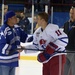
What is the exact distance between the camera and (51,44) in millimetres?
2748

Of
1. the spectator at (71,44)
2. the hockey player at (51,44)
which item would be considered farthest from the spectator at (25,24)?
the hockey player at (51,44)

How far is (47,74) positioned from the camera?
9.45 feet

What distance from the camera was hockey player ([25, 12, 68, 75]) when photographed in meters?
2.72

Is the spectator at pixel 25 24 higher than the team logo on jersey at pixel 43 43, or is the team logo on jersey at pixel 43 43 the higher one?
the team logo on jersey at pixel 43 43

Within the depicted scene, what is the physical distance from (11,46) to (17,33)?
0.19 m

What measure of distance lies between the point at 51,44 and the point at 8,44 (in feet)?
1.32

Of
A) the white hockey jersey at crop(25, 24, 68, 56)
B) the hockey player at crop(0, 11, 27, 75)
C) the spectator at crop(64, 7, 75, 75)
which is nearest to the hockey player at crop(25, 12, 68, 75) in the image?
the white hockey jersey at crop(25, 24, 68, 56)

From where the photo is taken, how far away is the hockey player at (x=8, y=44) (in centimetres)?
263

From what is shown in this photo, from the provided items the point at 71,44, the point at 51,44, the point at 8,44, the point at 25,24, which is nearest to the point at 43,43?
the point at 51,44

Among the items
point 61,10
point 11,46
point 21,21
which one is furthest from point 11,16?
point 61,10

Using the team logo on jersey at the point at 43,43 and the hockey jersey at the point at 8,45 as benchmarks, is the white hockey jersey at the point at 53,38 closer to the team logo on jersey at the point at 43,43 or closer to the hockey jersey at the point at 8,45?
the team logo on jersey at the point at 43,43

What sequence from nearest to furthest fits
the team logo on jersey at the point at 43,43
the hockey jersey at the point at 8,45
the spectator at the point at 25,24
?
the hockey jersey at the point at 8,45 < the team logo on jersey at the point at 43,43 < the spectator at the point at 25,24

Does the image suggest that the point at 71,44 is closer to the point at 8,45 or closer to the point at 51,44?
the point at 51,44

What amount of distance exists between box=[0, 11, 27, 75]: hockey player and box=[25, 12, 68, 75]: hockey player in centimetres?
23
